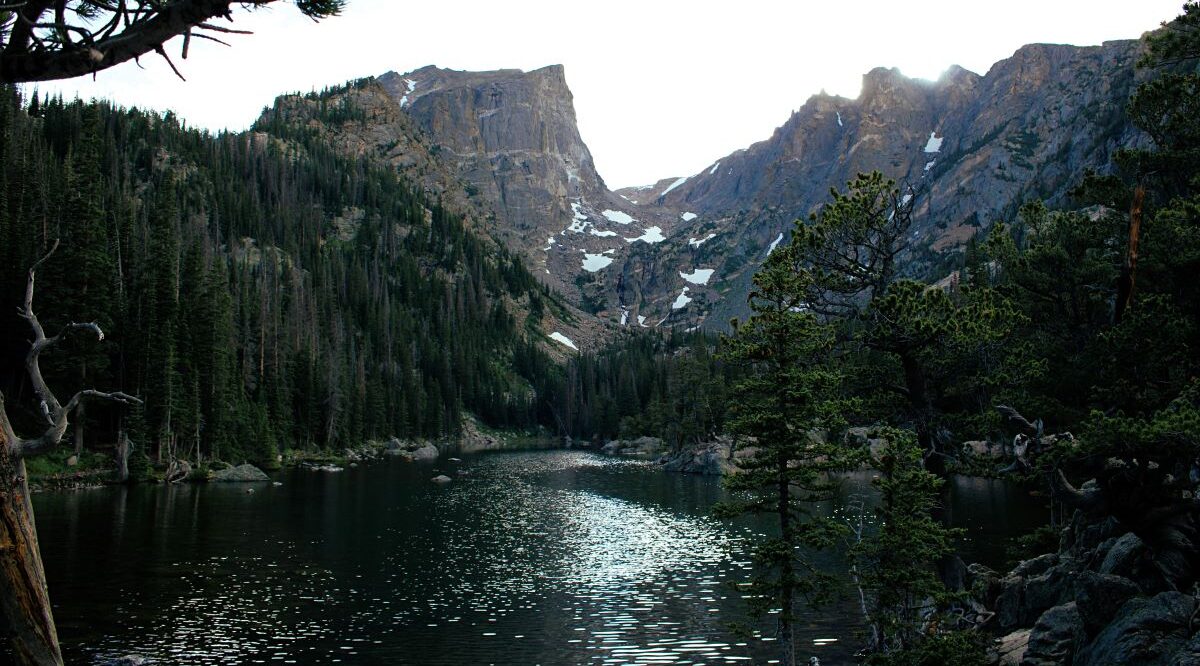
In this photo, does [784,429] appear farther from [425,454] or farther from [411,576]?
[425,454]

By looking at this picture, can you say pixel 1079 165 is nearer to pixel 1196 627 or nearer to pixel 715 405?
pixel 715 405

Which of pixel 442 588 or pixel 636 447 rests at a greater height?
pixel 442 588

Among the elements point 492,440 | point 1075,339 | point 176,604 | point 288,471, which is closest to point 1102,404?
point 1075,339

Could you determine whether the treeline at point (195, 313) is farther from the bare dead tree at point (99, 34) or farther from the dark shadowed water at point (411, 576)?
the bare dead tree at point (99, 34)

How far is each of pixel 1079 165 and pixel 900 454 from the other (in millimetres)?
215711

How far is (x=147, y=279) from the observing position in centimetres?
7806

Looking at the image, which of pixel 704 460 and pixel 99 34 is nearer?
pixel 99 34

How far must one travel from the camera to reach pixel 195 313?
276ft

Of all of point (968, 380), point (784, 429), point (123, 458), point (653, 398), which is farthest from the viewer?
point (653, 398)

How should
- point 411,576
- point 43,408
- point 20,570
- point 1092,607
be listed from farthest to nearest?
point 411,576 < point 1092,607 < point 43,408 < point 20,570

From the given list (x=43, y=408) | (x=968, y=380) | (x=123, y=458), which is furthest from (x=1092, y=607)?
(x=123, y=458)

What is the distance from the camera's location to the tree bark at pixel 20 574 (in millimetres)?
7047

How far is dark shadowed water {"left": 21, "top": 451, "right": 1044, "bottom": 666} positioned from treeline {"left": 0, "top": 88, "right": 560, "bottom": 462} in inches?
594

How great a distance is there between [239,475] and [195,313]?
21.6 metres
